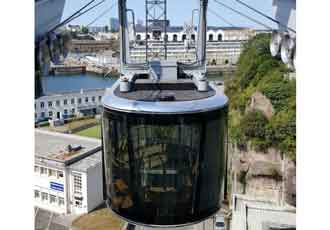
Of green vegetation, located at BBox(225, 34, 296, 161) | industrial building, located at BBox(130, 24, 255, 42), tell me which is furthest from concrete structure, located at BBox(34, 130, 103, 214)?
industrial building, located at BBox(130, 24, 255, 42)

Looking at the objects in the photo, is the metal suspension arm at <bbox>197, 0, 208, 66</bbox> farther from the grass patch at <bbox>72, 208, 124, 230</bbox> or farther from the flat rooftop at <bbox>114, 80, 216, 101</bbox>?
the grass patch at <bbox>72, 208, 124, 230</bbox>

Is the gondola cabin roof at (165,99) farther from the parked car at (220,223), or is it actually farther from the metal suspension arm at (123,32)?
the parked car at (220,223)

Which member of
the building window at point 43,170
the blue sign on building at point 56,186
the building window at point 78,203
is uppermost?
the building window at point 43,170

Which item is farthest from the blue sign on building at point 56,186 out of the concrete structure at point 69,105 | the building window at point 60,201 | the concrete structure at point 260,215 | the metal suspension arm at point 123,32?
the metal suspension arm at point 123,32

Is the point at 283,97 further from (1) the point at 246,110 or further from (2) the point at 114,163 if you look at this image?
(2) the point at 114,163

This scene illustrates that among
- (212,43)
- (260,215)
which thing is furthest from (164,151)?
(212,43)

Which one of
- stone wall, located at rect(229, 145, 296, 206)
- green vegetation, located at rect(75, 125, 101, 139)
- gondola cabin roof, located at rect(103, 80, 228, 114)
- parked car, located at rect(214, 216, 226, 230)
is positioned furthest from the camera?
green vegetation, located at rect(75, 125, 101, 139)
